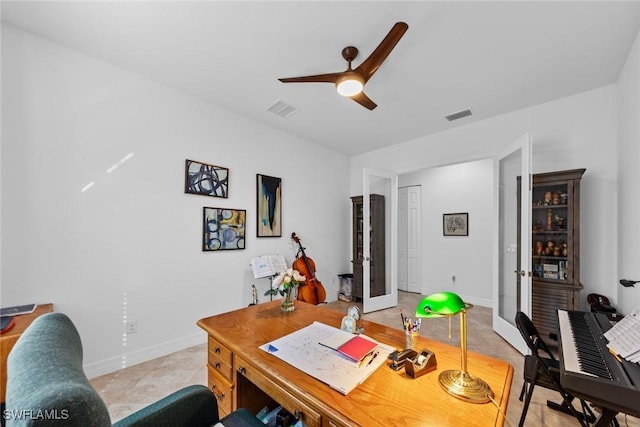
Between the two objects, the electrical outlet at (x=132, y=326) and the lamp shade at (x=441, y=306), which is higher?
the lamp shade at (x=441, y=306)

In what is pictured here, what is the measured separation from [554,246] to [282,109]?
350 centimetres

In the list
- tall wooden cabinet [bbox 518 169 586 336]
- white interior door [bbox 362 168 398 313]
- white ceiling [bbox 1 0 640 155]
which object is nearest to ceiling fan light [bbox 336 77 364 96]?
white ceiling [bbox 1 0 640 155]

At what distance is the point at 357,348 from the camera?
124 cm

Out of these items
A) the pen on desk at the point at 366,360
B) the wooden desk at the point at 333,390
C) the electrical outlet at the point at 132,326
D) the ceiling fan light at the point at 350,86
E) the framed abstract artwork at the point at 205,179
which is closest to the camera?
the wooden desk at the point at 333,390

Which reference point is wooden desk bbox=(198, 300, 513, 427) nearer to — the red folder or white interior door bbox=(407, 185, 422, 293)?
the red folder

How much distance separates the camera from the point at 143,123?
2686 mm

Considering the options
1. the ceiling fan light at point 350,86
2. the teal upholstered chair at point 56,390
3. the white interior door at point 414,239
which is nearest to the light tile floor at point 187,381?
the teal upholstered chair at point 56,390

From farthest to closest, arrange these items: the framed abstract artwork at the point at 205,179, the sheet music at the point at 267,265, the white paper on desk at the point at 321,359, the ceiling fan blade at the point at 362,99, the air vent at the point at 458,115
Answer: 1. the sheet music at the point at 267,265
2. the air vent at the point at 458,115
3. the framed abstract artwork at the point at 205,179
4. the ceiling fan blade at the point at 362,99
5. the white paper on desk at the point at 321,359

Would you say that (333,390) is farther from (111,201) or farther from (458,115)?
(458,115)

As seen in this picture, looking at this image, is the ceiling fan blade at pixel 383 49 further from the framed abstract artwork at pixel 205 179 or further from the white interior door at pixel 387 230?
the white interior door at pixel 387 230

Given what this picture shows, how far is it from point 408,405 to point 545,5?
2.54 metres

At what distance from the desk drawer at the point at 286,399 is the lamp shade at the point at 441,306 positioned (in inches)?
20.5

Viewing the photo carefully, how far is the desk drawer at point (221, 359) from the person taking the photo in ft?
4.56

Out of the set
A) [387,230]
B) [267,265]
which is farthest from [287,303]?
[387,230]
